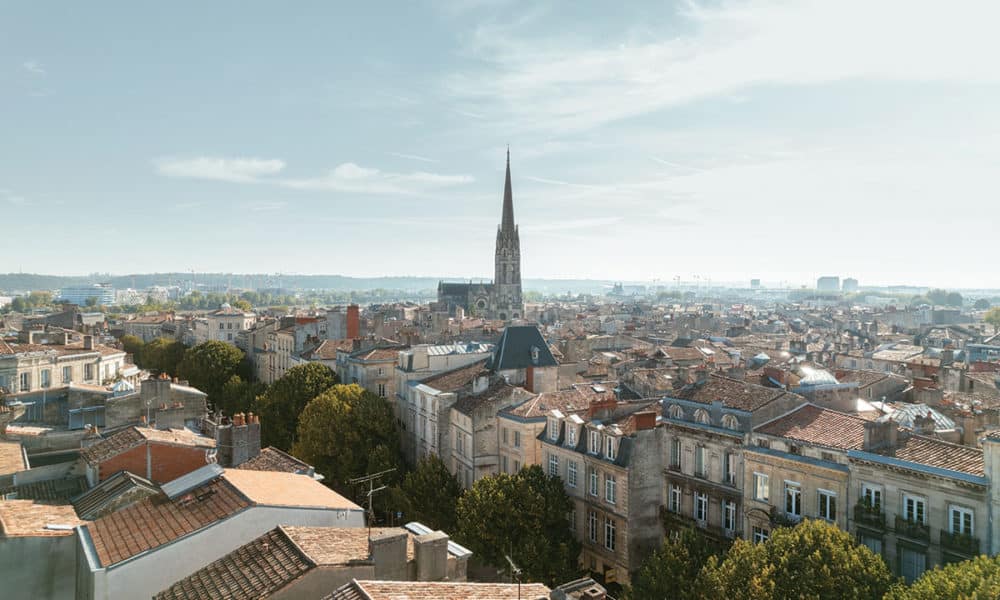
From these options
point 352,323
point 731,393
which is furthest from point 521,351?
point 352,323

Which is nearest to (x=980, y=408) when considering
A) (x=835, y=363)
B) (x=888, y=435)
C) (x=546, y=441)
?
(x=888, y=435)

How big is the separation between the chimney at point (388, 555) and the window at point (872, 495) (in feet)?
69.7

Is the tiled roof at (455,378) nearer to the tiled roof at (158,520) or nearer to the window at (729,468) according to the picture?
the window at (729,468)

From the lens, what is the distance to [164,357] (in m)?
98.2

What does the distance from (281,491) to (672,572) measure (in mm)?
16945

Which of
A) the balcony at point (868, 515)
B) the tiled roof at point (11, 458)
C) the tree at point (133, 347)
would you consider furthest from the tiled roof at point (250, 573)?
the tree at point (133, 347)

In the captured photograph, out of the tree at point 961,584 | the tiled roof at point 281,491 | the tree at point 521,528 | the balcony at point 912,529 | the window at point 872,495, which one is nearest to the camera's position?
the tree at point 961,584

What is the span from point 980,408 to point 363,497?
42.4m

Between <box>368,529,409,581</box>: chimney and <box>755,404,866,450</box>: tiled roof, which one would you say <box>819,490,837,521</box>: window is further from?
<box>368,529,409,581</box>: chimney

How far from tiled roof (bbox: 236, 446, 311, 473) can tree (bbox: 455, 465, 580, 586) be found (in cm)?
895

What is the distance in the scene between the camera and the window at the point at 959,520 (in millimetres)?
27891

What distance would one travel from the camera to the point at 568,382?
5984cm

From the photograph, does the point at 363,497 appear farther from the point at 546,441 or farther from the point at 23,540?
the point at 23,540

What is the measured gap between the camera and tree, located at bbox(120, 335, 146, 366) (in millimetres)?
109562
